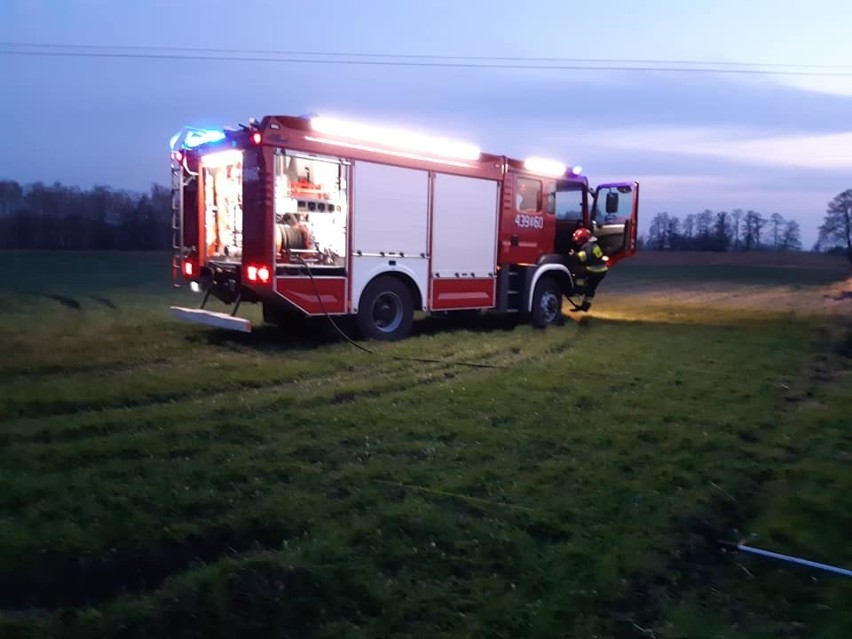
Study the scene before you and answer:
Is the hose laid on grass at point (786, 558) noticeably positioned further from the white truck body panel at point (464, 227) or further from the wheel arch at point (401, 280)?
the white truck body panel at point (464, 227)

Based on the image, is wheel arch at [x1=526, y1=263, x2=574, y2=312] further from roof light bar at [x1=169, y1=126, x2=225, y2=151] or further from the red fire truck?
roof light bar at [x1=169, y1=126, x2=225, y2=151]

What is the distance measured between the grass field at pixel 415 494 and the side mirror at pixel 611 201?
5.57m

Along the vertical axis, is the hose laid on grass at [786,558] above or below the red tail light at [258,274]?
below

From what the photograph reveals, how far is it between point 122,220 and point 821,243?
199 ft

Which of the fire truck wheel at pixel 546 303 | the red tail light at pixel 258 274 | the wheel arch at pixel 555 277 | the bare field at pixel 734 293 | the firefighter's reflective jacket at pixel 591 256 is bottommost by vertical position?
the bare field at pixel 734 293

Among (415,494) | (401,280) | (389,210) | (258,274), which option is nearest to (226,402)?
(415,494)

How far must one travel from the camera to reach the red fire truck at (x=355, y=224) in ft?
35.8

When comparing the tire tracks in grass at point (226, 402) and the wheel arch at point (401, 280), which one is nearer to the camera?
the tire tracks in grass at point (226, 402)

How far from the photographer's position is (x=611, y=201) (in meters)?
15.8

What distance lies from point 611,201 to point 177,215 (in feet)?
25.6

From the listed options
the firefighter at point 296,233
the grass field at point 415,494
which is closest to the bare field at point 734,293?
the firefighter at point 296,233

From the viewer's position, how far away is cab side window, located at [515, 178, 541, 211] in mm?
14641

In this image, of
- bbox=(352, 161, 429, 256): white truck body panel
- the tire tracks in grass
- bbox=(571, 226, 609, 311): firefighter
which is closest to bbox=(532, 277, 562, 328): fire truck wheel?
bbox=(571, 226, 609, 311): firefighter

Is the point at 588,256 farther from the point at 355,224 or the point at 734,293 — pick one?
the point at 734,293
